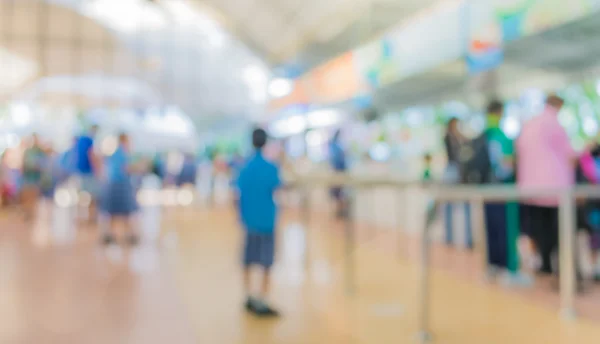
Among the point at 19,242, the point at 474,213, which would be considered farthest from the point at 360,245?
the point at 19,242

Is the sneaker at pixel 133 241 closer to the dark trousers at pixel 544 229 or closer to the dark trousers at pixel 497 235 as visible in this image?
the dark trousers at pixel 497 235

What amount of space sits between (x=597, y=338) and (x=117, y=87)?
14633mm

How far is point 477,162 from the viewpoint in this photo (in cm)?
410

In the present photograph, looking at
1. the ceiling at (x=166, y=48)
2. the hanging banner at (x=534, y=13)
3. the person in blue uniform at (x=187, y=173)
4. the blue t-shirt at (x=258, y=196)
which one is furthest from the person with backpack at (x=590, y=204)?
the person in blue uniform at (x=187, y=173)

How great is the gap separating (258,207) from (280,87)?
8180 mm

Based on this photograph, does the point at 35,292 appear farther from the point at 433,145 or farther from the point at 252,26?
the point at 252,26

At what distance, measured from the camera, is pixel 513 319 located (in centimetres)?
267

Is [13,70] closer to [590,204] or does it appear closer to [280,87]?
[280,87]

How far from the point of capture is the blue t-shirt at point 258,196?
2871mm

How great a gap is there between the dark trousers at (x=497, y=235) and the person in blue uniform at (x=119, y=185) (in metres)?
3.71

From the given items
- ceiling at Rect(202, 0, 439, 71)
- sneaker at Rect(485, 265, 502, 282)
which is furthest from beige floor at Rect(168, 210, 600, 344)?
ceiling at Rect(202, 0, 439, 71)

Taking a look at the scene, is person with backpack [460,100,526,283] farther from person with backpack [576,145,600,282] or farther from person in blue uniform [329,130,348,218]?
person in blue uniform [329,130,348,218]

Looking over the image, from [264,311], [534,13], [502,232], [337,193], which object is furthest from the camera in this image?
[337,193]

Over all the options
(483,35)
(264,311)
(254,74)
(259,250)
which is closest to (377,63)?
(483,35)
